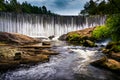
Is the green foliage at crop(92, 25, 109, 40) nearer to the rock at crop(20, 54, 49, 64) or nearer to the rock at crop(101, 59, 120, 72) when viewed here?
the rock at crop(20, 54, 49, 64)

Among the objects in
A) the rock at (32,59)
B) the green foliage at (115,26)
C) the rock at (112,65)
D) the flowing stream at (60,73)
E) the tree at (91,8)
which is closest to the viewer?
the tree at (91,8)

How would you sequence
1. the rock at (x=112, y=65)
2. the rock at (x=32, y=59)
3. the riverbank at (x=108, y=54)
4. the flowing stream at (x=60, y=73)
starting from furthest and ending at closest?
the rock at (x=32, y=59), the riverbank at (x=108, y=54), the rock at (x=112, y=65), the flowing stream at (x=60, y=73)

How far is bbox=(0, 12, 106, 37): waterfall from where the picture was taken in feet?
134

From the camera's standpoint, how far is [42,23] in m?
43.6

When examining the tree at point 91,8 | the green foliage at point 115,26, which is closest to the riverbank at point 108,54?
the green foliage at point 115,26

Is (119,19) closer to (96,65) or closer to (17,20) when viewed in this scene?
(96,65)

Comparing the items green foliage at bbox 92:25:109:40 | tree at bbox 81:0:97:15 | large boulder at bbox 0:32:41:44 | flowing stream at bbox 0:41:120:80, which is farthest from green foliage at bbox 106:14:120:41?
green foliage at bbox 92:25:109:40

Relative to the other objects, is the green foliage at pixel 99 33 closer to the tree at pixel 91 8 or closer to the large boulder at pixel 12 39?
the tree at pixel 91 8

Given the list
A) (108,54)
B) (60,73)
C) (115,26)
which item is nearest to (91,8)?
(115,26)

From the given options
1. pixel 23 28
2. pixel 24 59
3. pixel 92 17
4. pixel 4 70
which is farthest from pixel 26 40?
pixel 92 17

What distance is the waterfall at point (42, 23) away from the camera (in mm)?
40906

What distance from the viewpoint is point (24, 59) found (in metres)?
15.5

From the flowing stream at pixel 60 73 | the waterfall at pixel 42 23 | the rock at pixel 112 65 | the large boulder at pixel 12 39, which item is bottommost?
the flowing stream at pixel 60 73

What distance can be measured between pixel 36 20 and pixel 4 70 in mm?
30252
